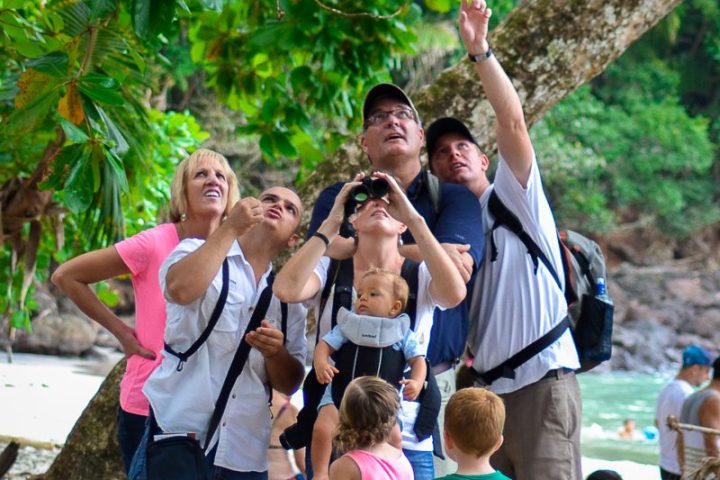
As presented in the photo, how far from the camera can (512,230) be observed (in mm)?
3484

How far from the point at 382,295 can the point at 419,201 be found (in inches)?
19.9

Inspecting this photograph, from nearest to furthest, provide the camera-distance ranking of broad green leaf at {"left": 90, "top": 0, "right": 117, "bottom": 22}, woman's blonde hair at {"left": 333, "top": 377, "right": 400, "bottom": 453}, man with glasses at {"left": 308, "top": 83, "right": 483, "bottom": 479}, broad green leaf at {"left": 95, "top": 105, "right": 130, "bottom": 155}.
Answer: woman's blonde hair at {"left": 333, "top": 377, "right": 400, "bottom": 453} < man with glasses at {"left": 308, "top": 83, "right": 483, "bottom": 479} < broad green leaf at {"left": 90, "top": 0, "right": 117, "bottom": 22} < broad green leaf at {"left": 95, "top": 105, "right": 130, "bottom": 155}

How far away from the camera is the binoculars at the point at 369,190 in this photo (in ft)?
10.3

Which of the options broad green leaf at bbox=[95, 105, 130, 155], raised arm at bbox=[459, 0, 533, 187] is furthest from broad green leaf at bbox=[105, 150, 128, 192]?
raised arm at bbox=[459, 0, 533, 187]

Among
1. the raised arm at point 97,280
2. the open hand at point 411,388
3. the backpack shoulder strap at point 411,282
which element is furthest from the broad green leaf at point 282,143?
the open hand at point 411,388

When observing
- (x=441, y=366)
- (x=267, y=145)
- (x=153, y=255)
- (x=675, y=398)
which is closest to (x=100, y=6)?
(x=153, y=255)

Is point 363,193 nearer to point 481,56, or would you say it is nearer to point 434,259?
point 434,259

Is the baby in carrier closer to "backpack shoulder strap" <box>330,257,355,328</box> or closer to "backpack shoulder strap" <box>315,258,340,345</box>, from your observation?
"backpack shoulder strap" <box>330,257,355,328</box>

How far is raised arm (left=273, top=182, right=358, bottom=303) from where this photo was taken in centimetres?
309

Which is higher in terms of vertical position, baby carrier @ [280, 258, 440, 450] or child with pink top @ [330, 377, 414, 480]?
baby carrier @ [280, 258, 440, 450]

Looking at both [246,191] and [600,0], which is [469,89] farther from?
[246,191]

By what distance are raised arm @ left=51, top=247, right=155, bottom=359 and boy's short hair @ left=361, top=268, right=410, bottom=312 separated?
0.99m

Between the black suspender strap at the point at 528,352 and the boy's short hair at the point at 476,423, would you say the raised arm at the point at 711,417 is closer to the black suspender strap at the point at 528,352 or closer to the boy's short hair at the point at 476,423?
the black suspender strap at the point at 528,352

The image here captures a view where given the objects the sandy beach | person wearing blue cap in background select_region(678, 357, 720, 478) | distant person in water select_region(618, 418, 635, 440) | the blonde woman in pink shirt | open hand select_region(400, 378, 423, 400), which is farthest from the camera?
distant person in water select_region(618, 418, 635, 440)
